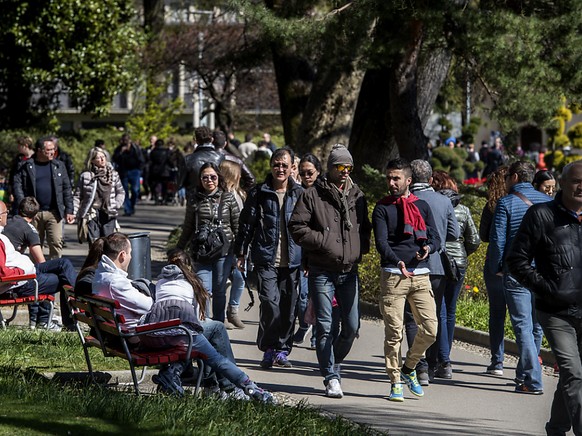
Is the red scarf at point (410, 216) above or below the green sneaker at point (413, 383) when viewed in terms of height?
above

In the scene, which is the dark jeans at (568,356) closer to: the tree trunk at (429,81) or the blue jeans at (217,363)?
the blue jeans at (217,363)

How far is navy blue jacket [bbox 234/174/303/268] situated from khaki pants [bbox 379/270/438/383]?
4.61 ft

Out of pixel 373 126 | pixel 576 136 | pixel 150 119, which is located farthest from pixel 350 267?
pixel 150 119

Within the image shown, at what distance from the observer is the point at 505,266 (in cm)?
941

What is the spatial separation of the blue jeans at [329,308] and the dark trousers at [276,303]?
3.50 feet

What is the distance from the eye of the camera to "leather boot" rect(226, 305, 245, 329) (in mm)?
12492

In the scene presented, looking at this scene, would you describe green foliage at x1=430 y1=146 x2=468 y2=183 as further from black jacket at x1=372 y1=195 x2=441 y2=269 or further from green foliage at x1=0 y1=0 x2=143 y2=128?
black jacket at x1=372 y1=195 x2=441 y2=269

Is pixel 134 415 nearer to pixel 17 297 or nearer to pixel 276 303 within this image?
pixel 276 303

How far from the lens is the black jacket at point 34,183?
1446 cm

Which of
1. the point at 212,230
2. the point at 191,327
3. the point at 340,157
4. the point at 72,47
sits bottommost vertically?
the point at 191,327

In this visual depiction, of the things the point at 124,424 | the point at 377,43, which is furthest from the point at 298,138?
the point at 124,424

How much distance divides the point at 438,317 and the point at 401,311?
1098mm

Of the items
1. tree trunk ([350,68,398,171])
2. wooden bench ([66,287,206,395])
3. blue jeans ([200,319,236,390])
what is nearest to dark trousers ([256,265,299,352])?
blue jeans ([200,319,236,390])

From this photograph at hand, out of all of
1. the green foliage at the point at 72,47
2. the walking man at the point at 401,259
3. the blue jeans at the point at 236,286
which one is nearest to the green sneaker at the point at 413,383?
the walking man at the point at 401,259
